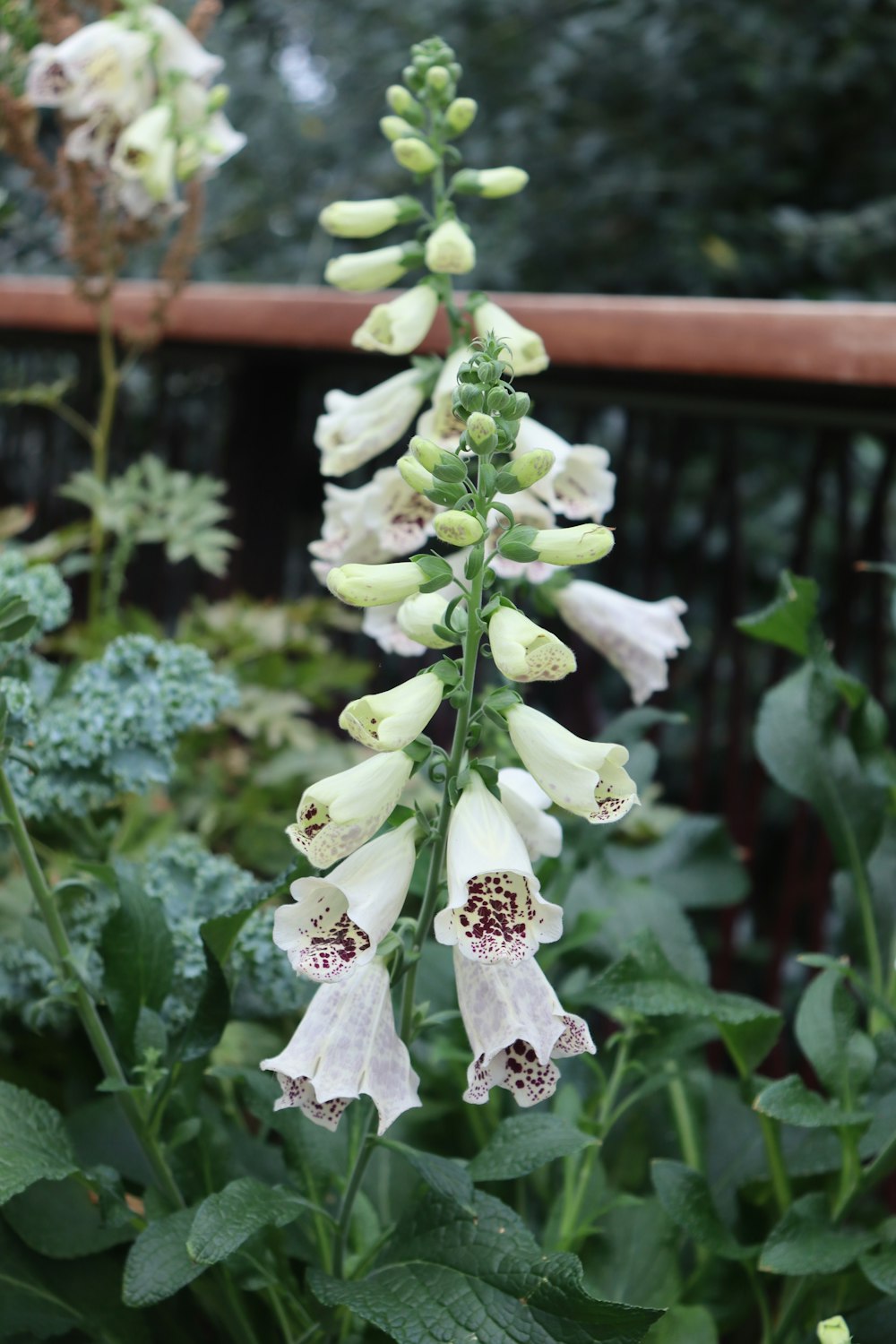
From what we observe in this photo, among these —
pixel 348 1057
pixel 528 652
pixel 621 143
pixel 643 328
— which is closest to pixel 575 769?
pixel 528 652

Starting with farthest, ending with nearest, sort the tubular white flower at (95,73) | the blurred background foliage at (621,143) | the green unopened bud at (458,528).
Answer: the blurred background foliage at (621,143) → the tubular white flower at (95,73) → the green unopened bud at (458,528)

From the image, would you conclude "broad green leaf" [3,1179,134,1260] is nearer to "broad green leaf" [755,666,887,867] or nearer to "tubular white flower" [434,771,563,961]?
"tubular white flower" [434,771,563,961]

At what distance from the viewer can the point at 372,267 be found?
75cm

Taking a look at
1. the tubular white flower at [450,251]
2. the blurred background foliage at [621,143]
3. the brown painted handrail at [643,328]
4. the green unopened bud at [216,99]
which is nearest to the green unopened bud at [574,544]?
the tubular white flower at [450,251]

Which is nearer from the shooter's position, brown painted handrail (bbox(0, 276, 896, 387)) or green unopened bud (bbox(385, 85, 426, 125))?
green unopened bud (bbox(385, 85, 426, 125))

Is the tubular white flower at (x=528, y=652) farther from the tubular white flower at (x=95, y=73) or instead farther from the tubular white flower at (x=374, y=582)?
the tubular white flower at (x=95, y=73)

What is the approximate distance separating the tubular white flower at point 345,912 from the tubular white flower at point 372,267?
379 millimetres

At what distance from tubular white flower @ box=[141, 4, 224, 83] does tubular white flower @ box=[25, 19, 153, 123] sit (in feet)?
0.07

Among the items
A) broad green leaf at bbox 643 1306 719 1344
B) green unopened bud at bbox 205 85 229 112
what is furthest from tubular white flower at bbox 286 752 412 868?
green unopened bud at bbox 205 85 229 112

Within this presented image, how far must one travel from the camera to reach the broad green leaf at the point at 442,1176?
0.57 meters

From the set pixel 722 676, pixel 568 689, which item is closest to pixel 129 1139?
pixel 568 689

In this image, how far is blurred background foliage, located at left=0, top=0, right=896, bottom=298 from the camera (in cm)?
214

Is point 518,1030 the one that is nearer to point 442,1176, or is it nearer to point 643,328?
point 442,1176

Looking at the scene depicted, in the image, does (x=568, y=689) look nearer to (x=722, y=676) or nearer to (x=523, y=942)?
(x=722, y=676)
